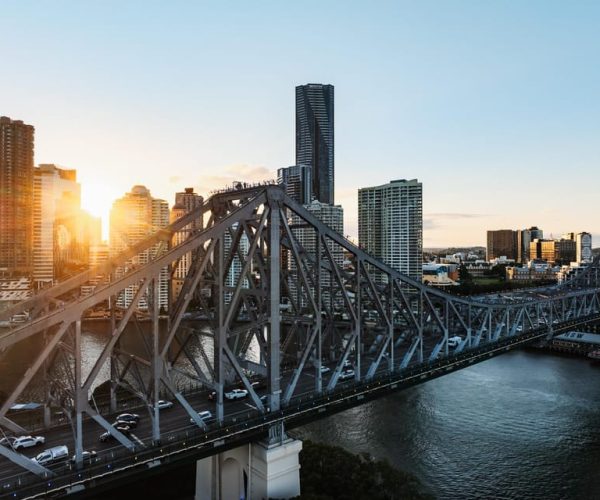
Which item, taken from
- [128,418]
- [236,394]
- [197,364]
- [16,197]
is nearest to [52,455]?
[128,418]

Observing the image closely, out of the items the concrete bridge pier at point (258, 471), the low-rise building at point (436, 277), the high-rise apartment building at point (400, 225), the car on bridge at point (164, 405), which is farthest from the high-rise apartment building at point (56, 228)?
the concrete bridge pier at point (258, 471)

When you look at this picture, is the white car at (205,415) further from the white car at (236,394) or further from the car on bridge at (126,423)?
the white car at (236,394)

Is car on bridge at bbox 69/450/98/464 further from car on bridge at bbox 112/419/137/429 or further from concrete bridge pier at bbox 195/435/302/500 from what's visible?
concrete bridge pier at bbox 195/435/302/500

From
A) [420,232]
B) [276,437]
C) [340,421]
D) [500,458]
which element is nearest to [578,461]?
[500,458]

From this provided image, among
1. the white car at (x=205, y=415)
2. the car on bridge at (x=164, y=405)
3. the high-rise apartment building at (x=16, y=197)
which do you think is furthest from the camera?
the high-rise apartment building at (x=16, y=197)

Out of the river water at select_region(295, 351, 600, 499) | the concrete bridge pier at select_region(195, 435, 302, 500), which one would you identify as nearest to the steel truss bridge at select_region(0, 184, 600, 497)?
the concrete bridge pier at select_region(195, 435, 302, 500)

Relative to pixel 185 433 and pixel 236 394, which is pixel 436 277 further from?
pixel 185 433

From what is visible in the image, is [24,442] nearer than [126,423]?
Yes
